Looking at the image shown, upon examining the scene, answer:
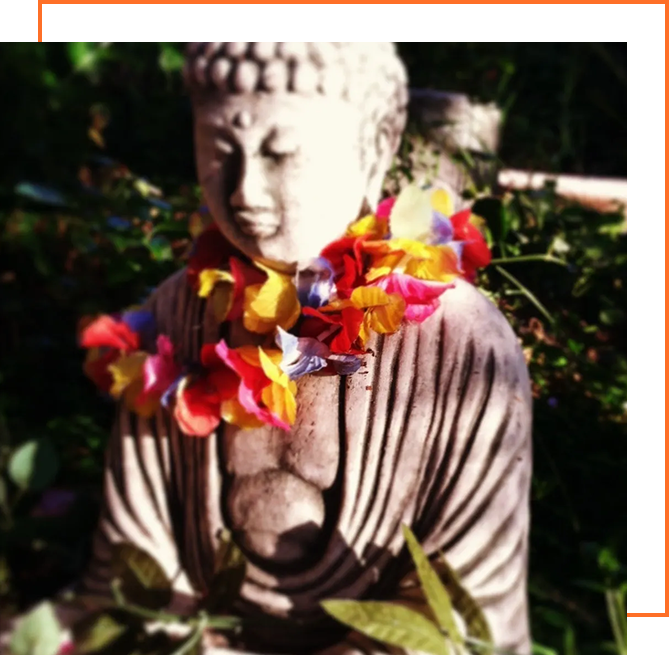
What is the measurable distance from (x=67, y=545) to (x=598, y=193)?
1.15 meters

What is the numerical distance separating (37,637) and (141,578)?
0.40 ft

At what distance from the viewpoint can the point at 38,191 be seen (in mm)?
1582

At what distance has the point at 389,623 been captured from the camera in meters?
0.65

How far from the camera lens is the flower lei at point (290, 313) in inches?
30.5

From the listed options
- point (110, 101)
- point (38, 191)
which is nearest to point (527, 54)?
point (110, 101)

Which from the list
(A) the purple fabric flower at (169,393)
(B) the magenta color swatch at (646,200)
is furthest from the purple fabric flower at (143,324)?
(B) the magenta color swatch at (646,200)

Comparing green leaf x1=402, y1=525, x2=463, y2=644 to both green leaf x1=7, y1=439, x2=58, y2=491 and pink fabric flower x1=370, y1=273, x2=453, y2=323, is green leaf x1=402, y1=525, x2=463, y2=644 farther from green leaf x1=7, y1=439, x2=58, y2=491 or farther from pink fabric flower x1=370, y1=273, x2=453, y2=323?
green leaf x1=7, y1=439, x2=58, y2=491

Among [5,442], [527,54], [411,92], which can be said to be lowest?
[5,442]

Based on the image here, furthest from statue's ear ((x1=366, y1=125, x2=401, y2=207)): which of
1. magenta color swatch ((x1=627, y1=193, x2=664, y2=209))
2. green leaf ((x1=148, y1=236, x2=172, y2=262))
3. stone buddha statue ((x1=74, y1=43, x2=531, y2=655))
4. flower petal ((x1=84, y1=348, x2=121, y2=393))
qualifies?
green leaf ((x1=148, y1=236, x2=172, y2=262))

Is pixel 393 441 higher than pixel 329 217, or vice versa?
pixel 329 217

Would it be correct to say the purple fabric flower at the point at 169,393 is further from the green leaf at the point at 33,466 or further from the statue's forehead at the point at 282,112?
the statue's forehead at the point at 282,112

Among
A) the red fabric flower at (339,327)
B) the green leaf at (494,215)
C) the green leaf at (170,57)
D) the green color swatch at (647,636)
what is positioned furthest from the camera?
the green leaf at (170,57)

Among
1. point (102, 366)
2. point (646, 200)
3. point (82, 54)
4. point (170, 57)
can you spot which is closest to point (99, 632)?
point (102, 366)

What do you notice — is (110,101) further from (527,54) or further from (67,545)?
(67,545)
